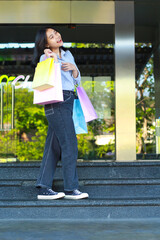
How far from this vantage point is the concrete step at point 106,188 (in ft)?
12.3

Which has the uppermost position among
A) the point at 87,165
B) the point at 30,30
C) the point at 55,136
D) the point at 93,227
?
the point at 30,30

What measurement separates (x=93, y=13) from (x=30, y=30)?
1.04 metres

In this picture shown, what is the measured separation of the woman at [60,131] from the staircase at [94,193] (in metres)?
0.14

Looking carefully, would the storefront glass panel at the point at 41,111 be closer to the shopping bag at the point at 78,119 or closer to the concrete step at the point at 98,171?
the concrete step at the point at 98,171

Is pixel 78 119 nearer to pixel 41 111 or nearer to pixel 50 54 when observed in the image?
pixel 50 54

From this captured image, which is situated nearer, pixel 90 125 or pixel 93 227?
pixel 93 227

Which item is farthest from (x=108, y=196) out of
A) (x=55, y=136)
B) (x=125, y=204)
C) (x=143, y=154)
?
(x=143, y=154)

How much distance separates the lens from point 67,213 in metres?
3.22

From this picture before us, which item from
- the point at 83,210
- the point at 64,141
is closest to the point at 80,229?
the point at 83,210

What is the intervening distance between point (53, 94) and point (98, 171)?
1.38 metres

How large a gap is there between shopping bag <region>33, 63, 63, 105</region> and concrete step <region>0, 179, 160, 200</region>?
1.00 metres

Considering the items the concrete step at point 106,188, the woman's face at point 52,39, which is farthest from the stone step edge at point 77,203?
the woman's face at point 52,39

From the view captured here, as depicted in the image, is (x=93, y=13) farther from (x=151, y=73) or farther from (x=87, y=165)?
(x=87, y=165)

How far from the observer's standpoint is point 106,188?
3814mm
